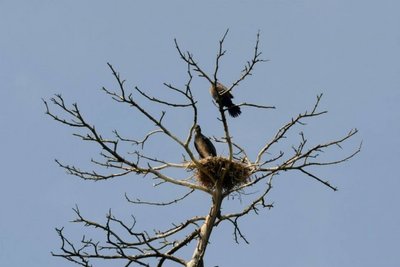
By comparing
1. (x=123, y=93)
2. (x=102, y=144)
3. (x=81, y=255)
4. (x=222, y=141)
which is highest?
(x=222, y=141)

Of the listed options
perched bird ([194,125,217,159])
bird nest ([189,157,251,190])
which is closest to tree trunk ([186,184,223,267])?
bird nest ([189,157,251,190])

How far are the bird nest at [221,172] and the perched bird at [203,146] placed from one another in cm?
155

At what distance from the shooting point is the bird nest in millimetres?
10120

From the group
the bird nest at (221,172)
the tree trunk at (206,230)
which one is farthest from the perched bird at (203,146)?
the tree trunk at (206,230)

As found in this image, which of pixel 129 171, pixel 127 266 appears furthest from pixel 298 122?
pixel 127 266

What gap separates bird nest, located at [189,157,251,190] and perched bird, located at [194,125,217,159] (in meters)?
1.55

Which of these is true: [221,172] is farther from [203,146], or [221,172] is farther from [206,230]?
[203,146]

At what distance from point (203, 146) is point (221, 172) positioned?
251 centimetres

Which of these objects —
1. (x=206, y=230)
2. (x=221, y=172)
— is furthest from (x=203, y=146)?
(x=206, y=230)

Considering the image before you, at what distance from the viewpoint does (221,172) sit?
33.1ft

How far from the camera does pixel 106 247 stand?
8508 mm

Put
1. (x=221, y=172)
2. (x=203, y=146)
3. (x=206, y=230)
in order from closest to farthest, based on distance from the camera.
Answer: (x=206, y=230) → (x=221, y=172) → (x=203, y=146)

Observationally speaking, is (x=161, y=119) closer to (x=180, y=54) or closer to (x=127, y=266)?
(x=180, y=54)

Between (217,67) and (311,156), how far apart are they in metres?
1.68
